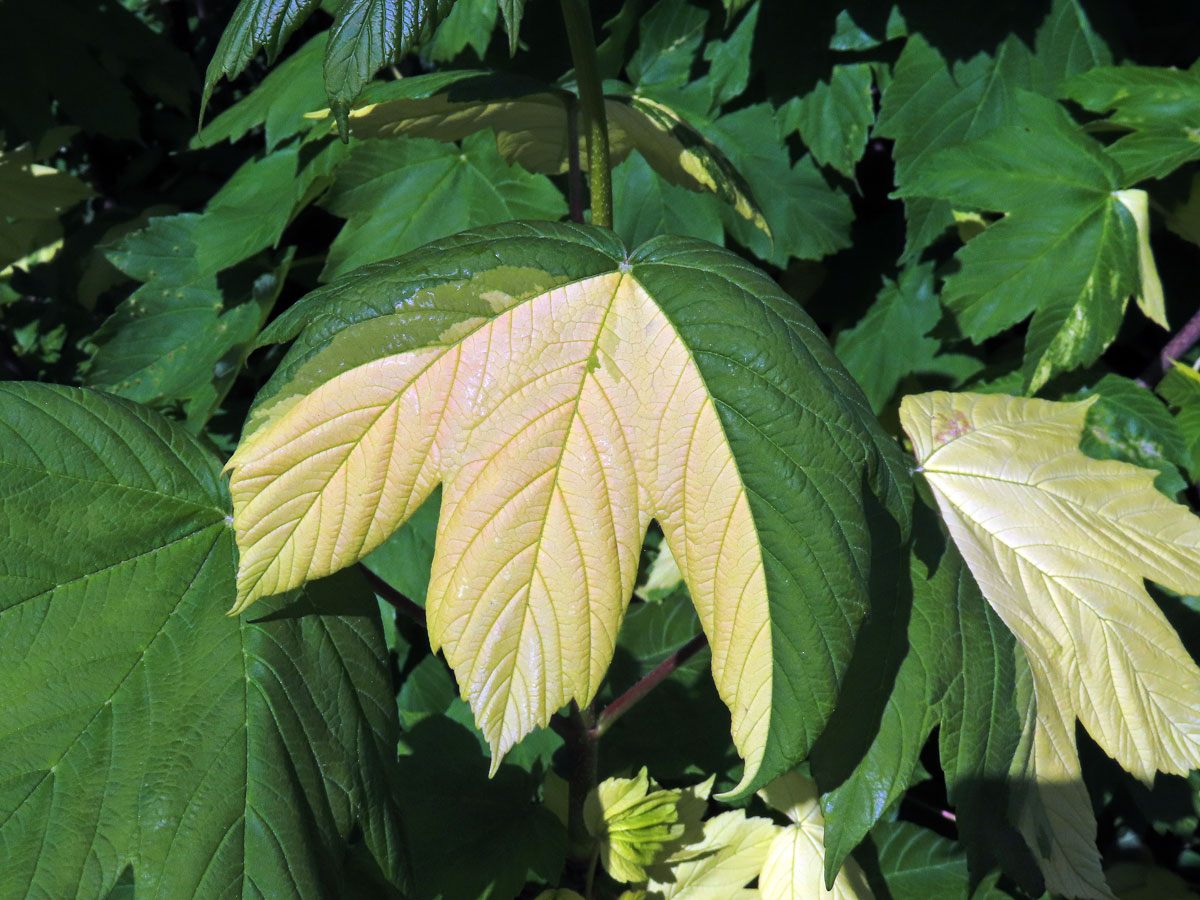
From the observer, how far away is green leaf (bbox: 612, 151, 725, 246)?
1372 mm

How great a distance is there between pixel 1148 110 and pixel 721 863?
3.50ft

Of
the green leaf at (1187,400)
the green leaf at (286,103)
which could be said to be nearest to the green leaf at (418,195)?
the green leaf at (286,103)

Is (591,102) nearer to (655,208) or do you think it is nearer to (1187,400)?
(655,208)

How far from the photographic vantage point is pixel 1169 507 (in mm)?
844

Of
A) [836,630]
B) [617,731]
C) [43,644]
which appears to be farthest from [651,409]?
[617,731]

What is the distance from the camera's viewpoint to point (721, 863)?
0.99 metres

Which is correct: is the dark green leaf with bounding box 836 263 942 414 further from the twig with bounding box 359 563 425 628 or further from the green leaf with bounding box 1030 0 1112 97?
the twig with bounding box 359 563 425 628

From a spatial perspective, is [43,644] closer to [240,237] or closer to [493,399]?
[493,399]

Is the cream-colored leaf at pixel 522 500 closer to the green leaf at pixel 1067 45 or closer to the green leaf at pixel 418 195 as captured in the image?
the green leaf at pixel 418 195

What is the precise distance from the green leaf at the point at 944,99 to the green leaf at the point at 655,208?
28cm

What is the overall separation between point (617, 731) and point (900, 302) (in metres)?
0.82

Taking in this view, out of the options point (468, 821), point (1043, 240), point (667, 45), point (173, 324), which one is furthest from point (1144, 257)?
point (173, 324)

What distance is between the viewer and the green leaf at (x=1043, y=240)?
1.16 m

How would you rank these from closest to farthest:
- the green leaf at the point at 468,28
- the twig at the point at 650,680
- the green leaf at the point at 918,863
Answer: the twig at the point at 650,680, the green leaf at the point at 918,863, the green leaf at the point at 468,28
